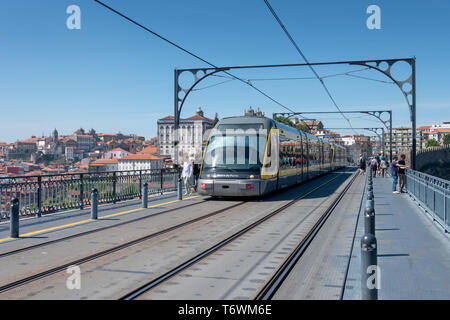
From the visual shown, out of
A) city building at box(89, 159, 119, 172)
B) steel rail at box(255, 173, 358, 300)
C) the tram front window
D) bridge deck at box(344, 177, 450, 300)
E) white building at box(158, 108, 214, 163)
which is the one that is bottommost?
city building at box(89, 159, 119, 172)

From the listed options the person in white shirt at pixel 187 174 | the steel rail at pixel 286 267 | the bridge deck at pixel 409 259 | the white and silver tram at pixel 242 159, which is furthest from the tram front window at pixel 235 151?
the steel rail at pixel 286 267

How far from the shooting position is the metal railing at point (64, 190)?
11.0m

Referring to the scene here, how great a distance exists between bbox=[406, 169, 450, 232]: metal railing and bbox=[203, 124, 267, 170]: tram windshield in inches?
209

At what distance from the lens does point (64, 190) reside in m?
12.9

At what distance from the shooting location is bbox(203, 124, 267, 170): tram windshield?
1543 centimetres

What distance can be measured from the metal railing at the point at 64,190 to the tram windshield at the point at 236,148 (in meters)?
3.04

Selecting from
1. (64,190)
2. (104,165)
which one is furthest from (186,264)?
(104,165)

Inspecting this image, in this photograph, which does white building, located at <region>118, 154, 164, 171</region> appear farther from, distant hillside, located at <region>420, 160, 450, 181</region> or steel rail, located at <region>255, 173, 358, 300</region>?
steel rail, located at <region>255, 173, 358, 300</region>

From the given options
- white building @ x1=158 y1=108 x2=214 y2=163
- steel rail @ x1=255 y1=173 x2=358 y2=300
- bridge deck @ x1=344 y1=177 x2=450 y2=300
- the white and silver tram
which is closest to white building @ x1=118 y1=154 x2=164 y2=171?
white building @ x1=158 y1=108 x2=214 y2=163

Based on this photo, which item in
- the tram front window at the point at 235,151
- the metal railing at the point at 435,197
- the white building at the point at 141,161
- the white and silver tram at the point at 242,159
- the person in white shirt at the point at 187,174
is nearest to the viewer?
the metal railing at the point at 435,197

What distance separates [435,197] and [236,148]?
725 cm

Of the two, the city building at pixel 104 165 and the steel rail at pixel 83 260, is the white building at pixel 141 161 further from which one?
the steel rail at pixel 83 260
